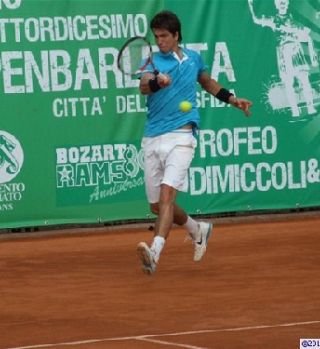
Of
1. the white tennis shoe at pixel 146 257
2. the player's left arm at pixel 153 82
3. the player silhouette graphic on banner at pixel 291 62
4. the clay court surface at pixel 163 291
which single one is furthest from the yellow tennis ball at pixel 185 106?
the player silhouette graphic on banner at pixel 291 62

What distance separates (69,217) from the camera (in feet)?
43.9

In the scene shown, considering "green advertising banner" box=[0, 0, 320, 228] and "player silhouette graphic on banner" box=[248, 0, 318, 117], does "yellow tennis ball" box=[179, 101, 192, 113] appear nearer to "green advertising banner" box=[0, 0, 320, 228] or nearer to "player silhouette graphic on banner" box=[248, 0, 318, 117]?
"green advertising banner" box=[0, 0, 320, 228]

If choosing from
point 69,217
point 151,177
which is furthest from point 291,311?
point 69,217

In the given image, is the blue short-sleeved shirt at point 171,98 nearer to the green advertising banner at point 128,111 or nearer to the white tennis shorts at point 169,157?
the white tennis shorts at point 169,157

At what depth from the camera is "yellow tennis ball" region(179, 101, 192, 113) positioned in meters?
10.1

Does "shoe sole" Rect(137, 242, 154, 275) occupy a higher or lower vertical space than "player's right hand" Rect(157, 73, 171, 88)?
lower

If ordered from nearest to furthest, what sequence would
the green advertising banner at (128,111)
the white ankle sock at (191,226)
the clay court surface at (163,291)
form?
the clay court surface at (163,291)
the white ankle sock at (191,226)
the green advertising banner at (128,111)

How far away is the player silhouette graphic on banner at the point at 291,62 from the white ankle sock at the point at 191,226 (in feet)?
12.0

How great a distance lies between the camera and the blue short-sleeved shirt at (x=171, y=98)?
1016cm

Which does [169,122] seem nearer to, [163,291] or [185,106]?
[185,106]

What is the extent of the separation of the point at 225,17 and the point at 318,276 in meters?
4.46

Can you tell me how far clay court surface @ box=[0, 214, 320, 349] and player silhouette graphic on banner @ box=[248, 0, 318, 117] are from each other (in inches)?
54.3

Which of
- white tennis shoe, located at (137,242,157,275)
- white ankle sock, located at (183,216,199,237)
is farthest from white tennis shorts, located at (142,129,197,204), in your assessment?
white tennis shoe, located at (137,242,157,275)

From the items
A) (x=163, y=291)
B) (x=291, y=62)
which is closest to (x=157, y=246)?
(x=163, y=291)
